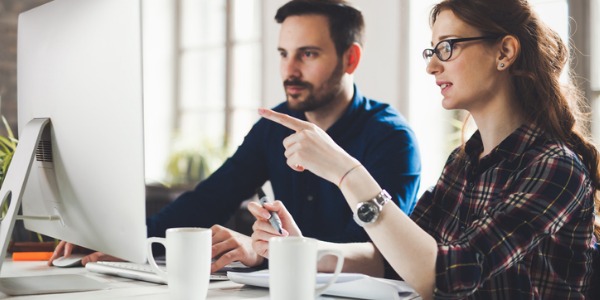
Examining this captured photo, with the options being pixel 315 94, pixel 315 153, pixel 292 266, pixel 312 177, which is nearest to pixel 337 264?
pixel 292 266

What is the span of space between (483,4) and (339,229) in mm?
940

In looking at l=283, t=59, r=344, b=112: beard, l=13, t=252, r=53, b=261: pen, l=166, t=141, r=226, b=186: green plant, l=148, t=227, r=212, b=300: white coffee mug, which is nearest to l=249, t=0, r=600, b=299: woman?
l=148, t=227, r=212, b=300: white coffee mug

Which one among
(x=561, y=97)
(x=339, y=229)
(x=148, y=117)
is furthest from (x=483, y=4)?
(x=148, y=117)

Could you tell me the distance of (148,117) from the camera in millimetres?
5594

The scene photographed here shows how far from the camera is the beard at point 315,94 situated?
229cm

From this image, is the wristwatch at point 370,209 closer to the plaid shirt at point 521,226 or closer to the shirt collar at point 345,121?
the plaid shirt at point 521,226

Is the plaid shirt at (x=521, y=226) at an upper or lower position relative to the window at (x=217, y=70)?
lower

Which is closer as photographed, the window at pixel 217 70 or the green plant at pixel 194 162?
the green plant at pixel 194 162

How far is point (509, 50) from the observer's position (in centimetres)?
140

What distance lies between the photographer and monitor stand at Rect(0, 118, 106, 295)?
1232 millimetres

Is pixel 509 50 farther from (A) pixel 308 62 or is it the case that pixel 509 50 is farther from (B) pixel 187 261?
(A) pixel 308 62

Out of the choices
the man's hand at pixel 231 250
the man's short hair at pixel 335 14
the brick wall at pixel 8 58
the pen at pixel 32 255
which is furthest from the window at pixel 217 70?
the man's hand at pixel 231 250

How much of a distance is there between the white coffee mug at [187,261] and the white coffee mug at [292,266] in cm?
14

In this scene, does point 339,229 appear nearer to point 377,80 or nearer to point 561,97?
point 561,97
